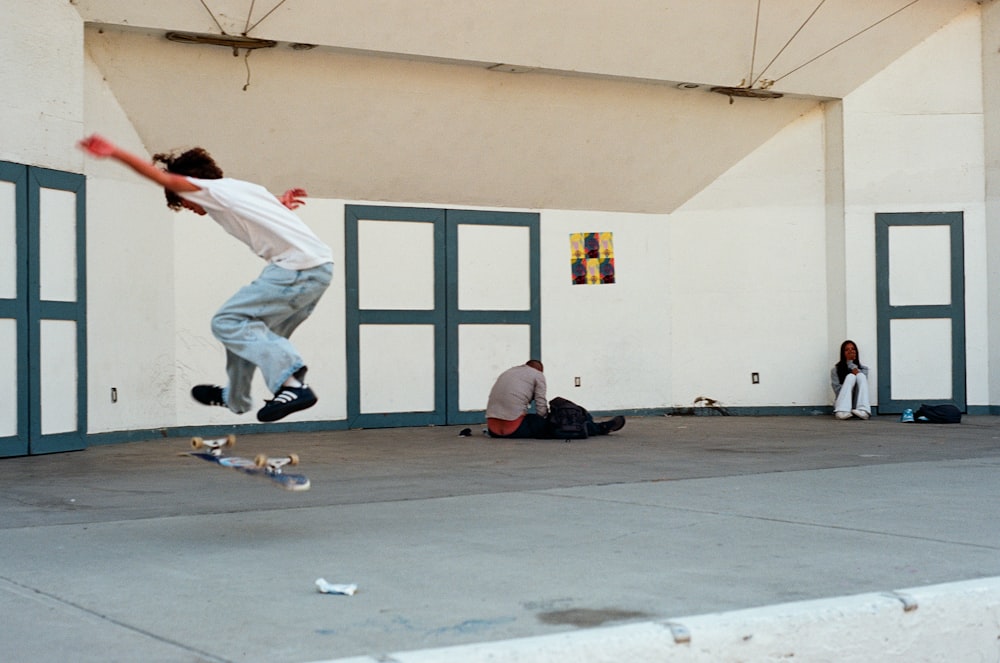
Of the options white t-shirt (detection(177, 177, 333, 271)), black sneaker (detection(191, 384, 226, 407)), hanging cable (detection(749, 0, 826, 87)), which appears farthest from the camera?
hanging cable (detection(749, 0, 826, 87))

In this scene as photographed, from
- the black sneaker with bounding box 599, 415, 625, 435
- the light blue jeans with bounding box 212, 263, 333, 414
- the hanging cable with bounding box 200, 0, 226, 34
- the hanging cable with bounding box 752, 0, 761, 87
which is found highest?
the hanging cable with bounding box 752, 0, 761, 87

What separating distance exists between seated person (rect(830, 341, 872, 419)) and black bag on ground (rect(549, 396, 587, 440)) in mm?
4939

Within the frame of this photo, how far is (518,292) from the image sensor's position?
17172 millimetres

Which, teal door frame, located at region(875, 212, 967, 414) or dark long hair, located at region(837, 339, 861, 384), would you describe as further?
teal door frame, located at region(875, 212, 967, 414)

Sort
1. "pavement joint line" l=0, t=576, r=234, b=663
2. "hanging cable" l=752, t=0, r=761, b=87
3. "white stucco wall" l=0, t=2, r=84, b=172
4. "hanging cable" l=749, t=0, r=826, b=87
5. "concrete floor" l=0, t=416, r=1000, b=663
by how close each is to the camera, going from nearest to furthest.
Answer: "pavement joint line" l=0, t=576, r=234, b=663 → "concrete floor" l=0, t=416, r=1000, b=663 → "white stucco wall" l=0, t=2, r=84, b=172 → "hanging cable" l=752, t=0, r=761, b=87 → "hanging cable" l=749, t=0, r=826, b=87

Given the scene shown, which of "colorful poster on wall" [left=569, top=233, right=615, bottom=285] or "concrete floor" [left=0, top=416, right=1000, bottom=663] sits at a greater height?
"colorful poster on wall" [left=569, top=233, right=615, bottom=285]

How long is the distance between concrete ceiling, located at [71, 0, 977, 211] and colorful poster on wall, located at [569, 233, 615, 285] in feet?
1.66

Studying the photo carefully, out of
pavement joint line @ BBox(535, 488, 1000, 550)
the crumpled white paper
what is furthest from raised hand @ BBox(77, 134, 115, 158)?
pavement joint line @ BBox(535, 488, 1000, 550)

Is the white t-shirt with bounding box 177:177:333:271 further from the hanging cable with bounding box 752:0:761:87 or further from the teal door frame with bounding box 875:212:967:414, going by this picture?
the teal door frame with bounding box 875:212:967:414

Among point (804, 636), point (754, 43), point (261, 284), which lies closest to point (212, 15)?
point (754, 43)

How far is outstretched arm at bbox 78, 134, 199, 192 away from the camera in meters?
5.22

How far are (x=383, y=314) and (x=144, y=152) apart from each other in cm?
382

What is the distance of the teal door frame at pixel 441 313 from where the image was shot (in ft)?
52.6

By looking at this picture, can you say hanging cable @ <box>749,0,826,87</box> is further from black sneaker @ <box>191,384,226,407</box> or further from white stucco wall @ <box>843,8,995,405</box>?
black sneaker @ <box>191,384,226,407</box>
